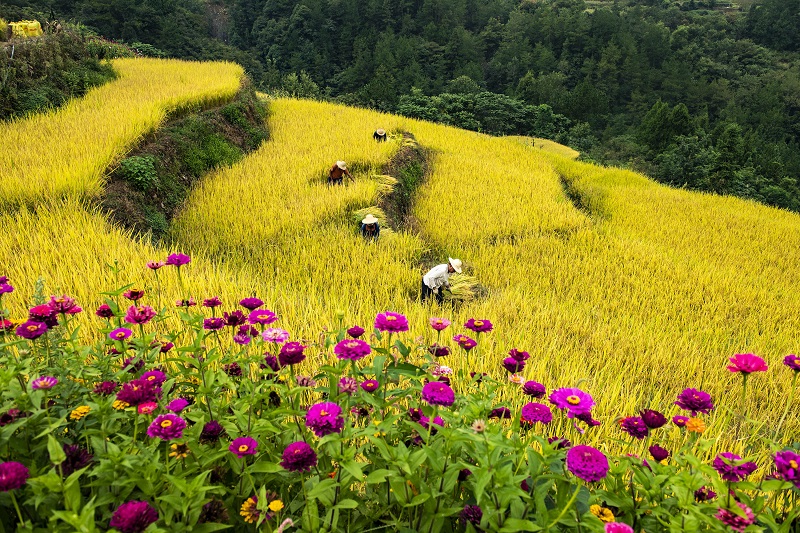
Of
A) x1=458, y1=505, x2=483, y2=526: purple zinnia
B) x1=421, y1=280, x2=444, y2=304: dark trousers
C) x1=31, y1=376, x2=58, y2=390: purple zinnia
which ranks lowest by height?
x1=421, y1=280, x2=444, y2=304: dark trousers

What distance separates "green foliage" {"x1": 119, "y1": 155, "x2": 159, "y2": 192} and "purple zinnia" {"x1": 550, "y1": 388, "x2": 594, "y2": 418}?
15.5 ft

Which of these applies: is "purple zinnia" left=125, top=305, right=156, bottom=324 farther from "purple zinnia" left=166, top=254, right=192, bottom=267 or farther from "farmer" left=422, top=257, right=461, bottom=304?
"farmer" left=422, top=257, right=461, bottom=304

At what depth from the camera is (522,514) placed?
98cm

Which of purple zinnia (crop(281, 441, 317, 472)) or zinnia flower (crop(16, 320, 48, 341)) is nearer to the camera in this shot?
purple zinnia (crop(281, 441, 317, 472))

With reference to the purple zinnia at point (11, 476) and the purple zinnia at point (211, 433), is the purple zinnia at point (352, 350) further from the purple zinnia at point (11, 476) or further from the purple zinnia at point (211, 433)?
the purple zinnia at point (11, 476)

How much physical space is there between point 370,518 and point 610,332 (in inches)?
104

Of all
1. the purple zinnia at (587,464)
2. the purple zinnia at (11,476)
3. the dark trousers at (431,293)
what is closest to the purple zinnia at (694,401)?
the purple zinnia at (587,464)

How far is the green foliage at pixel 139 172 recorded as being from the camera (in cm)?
448

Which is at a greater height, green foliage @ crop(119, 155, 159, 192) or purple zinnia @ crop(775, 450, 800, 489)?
purple zinnia @ crop(775, 450, 800, 489)

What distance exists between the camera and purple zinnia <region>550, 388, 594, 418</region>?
106 cm

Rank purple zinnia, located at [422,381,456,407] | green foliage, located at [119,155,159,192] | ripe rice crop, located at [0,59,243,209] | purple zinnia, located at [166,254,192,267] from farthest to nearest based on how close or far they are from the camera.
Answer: green foliage, located at [119,155,159,192] → ripe rice crop, located at [0,59,243,209] → purple zinnia, located at [166,254,192,267] → purple zinnia, located at [422,381,456,407]

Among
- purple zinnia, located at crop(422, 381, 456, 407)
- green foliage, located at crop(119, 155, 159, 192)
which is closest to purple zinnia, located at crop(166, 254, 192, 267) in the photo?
purple zinnia, located at crop(422, 381, 456, 407)

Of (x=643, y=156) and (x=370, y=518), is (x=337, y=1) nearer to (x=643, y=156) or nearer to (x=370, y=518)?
(x=643, y=156)

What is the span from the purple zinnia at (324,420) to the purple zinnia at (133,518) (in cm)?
32
